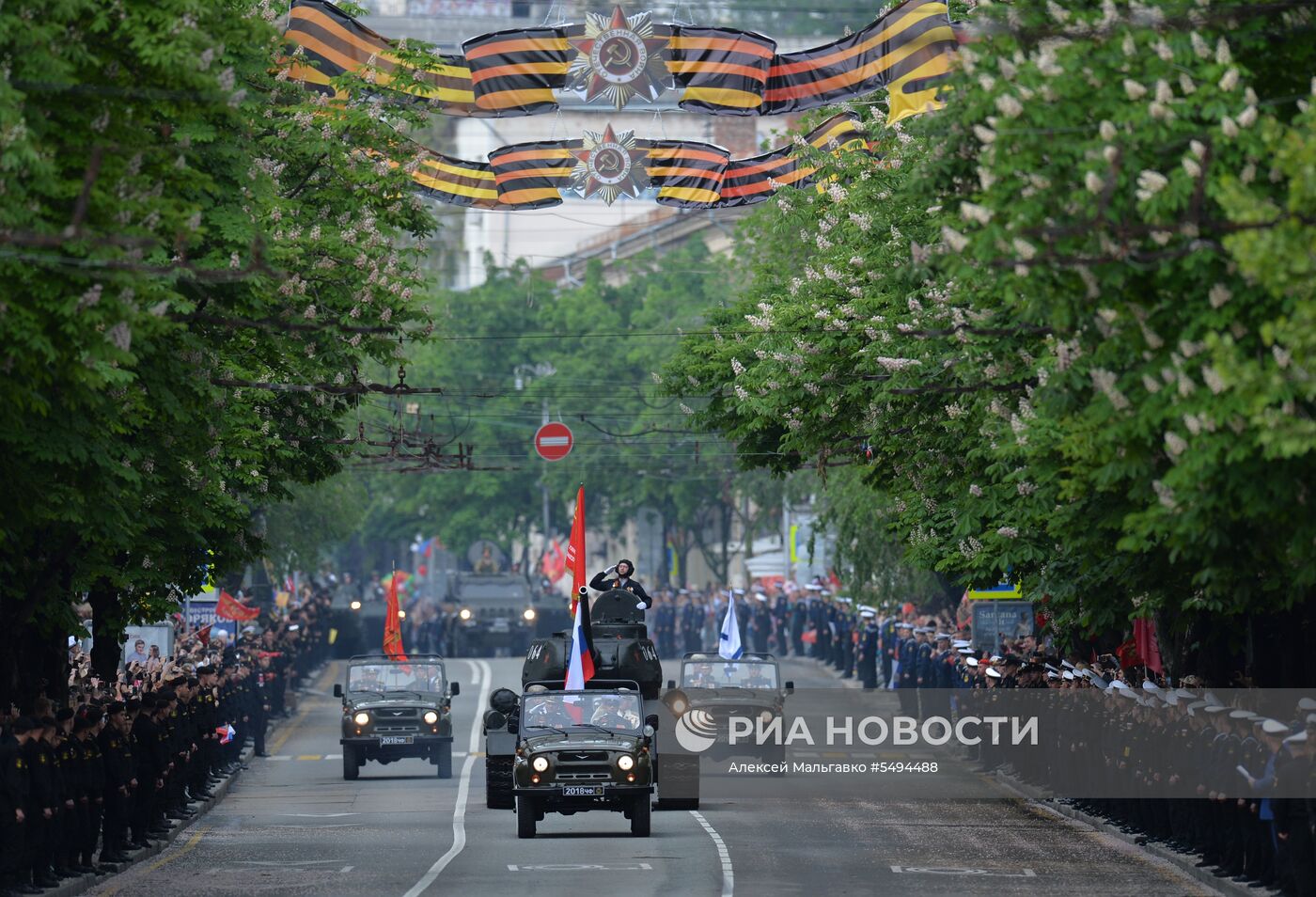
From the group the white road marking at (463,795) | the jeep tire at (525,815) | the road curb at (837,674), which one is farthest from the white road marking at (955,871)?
the road curb at (837,674)

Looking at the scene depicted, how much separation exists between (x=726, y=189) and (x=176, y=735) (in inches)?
417

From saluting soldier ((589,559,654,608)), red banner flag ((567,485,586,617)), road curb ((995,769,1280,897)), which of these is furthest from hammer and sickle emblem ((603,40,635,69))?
road curb ((995,769,1280,897))

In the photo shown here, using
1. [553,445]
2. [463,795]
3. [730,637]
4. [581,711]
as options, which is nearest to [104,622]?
[581,711]

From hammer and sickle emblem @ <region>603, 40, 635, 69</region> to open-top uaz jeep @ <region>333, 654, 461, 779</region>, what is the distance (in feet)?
37.9

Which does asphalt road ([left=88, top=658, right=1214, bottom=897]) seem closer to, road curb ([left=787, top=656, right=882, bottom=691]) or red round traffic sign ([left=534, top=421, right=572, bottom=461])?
red round traffic sign ([left=534, top=421, right=572, bottom=461])

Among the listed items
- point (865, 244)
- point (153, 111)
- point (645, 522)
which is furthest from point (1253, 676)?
point (645, 522)

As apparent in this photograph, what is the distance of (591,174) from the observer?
33.2m

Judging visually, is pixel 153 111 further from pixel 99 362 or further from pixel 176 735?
pixel 176 735

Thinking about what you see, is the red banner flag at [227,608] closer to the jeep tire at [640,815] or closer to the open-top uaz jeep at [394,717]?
the open-top uaz jeep at [394,717]

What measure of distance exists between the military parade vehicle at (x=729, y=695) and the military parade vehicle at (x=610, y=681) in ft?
9.94

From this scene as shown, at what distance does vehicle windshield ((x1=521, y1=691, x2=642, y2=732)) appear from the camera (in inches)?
1135

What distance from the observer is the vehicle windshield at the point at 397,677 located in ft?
135

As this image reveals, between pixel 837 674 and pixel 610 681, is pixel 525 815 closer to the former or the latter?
pixel 610 681

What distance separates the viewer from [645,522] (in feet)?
322
